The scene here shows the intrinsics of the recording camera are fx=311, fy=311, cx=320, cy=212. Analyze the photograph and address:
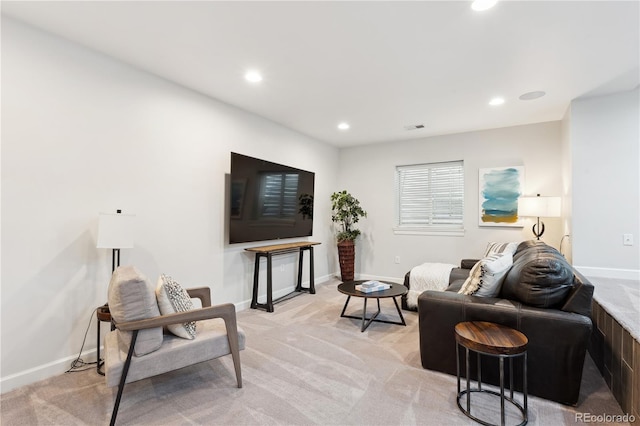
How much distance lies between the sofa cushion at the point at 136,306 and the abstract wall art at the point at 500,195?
15.1ft

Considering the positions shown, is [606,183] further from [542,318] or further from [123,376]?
[123,376]

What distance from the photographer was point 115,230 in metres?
2.36

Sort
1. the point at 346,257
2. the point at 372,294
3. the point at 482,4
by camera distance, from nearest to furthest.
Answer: the point at 482,4 → the point at 372,294 → the point at 346,257

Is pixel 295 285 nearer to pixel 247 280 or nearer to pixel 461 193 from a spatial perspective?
pixel 247 280

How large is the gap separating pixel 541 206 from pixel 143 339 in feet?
14.7

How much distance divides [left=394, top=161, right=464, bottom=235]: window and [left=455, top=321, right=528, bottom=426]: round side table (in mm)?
3201

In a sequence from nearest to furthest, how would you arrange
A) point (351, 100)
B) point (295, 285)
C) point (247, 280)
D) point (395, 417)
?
point (395, 417)
point (351, 100)
point (247, 280)
point (295, 285)

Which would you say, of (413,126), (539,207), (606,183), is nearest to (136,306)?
(413,126)

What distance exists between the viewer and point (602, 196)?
135 inches

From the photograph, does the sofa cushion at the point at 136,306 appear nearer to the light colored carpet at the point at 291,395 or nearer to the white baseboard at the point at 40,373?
the light colored carpet at the point at 291,395

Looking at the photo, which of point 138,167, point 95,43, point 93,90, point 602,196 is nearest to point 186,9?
point 95,43

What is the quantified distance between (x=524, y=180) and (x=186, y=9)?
4.69 meters

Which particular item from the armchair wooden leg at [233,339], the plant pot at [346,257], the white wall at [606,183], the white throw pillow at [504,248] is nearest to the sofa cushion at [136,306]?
the armchair wooden leg at [233,339]

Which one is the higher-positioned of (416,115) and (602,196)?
(416,115)
